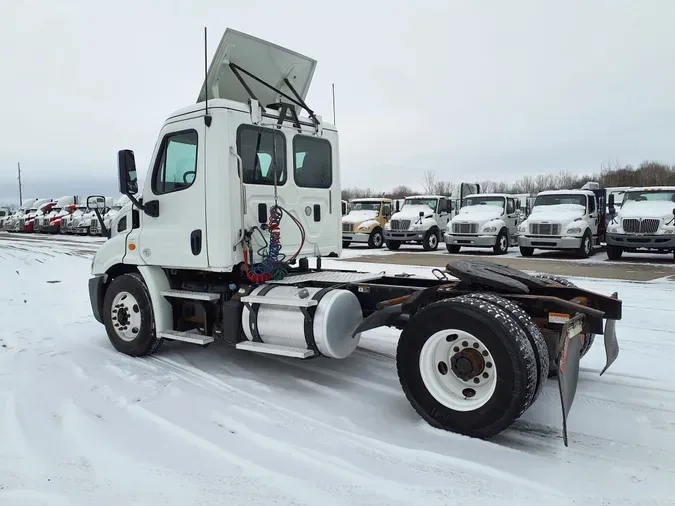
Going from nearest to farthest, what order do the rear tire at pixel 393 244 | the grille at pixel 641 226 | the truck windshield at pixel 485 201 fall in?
the grille at pixel 641 226, the truck windshield at pixel 485 201, the rear tire at pixel 393 244

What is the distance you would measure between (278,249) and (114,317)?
221cm

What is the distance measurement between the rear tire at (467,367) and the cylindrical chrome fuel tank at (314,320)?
0.86 metres

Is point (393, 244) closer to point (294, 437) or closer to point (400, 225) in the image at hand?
point (400, 225)

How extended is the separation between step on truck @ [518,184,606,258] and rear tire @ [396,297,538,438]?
1437 centimetres

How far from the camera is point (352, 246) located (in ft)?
80.3

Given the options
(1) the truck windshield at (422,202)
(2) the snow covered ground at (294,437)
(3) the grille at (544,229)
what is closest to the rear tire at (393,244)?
(1) the truck windshield at (422,202)

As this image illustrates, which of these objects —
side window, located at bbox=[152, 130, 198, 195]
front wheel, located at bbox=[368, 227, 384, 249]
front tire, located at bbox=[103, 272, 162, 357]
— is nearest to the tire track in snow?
front tire, located at bbox=[103, 272, 162, 357]

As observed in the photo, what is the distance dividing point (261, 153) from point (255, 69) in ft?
3.36

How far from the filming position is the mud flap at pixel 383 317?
468 cm

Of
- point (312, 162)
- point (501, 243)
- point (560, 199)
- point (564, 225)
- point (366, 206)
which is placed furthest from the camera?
point (366, 206)

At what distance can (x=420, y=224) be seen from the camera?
2139 centimetres

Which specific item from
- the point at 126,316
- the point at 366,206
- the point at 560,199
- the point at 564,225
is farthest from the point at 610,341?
the point at 366,206

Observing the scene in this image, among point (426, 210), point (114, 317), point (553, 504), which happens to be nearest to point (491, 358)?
point (553, 504)

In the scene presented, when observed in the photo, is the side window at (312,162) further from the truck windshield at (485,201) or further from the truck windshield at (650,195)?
the truck windshield at (485,201)
